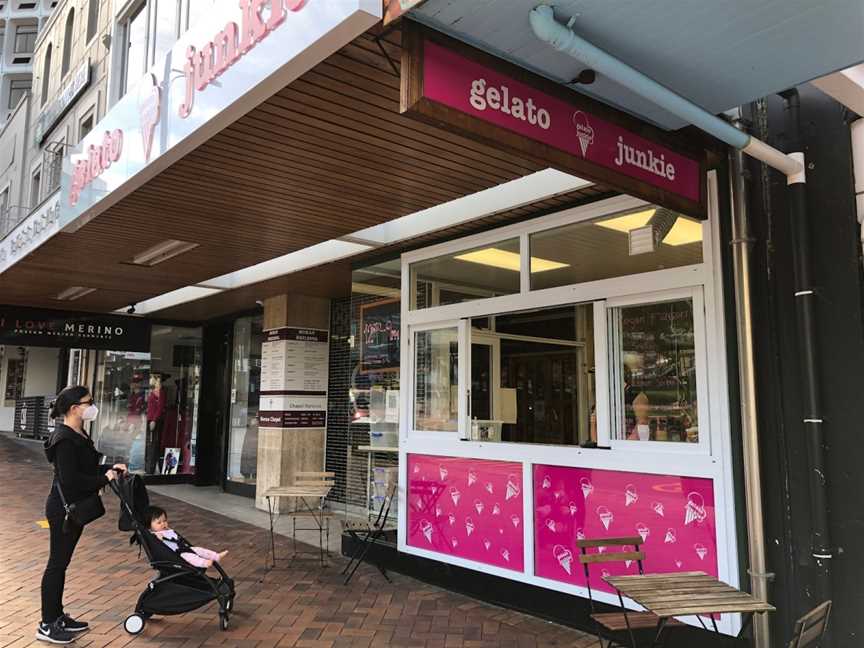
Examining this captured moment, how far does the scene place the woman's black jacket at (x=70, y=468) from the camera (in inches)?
168

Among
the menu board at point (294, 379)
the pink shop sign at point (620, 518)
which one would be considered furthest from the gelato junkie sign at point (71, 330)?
the pink shop sign at point (620, 518)

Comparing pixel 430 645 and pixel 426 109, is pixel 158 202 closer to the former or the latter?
pixel 426 109

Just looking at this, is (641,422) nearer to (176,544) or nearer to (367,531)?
(367,531)

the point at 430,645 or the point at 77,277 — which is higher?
the point at 77,277

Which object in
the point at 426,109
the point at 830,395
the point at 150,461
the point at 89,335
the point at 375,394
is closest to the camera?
the point at 426,109

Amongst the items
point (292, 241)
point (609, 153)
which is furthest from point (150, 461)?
point (609, 153)

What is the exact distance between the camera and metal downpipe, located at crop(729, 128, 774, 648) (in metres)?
3.58

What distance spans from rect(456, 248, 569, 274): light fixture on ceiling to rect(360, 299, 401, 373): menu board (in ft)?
3.48

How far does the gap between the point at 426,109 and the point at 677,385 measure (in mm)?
A: 2706

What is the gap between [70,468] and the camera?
4.28 metres

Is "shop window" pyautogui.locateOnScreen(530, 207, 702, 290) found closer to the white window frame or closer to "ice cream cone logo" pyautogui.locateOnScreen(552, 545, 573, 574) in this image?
the white window frame

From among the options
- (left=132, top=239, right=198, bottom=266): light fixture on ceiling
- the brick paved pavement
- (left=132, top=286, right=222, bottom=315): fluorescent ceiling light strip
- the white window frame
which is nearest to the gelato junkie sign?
(left=132, top=286, right=222, bottom=315): fluorescent ceiling light strip

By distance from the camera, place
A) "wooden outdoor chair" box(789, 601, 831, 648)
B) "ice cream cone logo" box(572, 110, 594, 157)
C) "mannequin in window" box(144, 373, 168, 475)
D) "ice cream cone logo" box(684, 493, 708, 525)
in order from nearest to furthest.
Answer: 1. "wooden outdoor chair" box(789, 601, 831, 648)
2. "ice cream cone logo" box(572, 110, 594, 157)
3. "ice cream cone logo" box(684, 493, 708, 525)
4. "mannequin in window" box(144, 373, 168, 475)

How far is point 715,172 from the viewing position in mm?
4047
